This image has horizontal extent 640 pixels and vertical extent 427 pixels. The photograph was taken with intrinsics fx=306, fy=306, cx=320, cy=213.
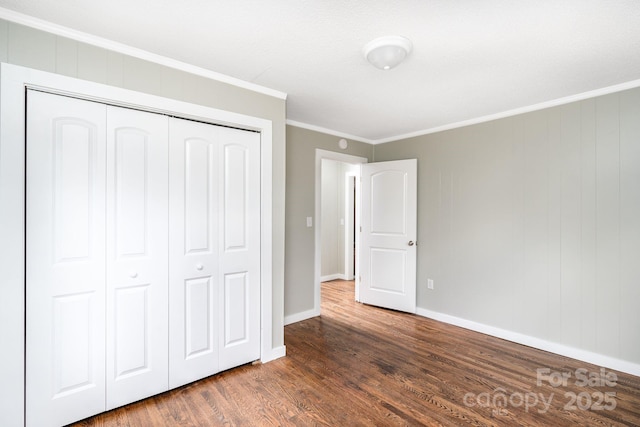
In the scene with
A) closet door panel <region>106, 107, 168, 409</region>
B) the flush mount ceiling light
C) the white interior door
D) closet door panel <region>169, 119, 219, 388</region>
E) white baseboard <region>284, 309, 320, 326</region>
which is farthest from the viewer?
the white interior door

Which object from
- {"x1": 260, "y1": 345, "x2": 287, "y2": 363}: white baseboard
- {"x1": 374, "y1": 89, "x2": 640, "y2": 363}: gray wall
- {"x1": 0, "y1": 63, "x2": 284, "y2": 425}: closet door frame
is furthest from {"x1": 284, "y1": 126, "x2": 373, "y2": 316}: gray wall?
{"x1": 0, "y1": 63, "x2": 284, "y2": 425}: closet door frame

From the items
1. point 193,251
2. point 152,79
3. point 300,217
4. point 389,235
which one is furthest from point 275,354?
point 152,79

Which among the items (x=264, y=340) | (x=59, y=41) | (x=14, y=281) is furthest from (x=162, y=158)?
(x=264, y=340)

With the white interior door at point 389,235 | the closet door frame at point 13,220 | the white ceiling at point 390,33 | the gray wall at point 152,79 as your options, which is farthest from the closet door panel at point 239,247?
the white interior door at point 389,235

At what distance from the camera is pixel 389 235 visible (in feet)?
13.7

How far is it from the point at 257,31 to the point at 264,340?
2.35 m

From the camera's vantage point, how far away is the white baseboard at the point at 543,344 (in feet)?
8.38

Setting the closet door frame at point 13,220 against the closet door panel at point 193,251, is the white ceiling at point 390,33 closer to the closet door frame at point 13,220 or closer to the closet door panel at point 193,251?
the closet door frame at point 13,220

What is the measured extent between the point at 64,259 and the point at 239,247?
1118 mm

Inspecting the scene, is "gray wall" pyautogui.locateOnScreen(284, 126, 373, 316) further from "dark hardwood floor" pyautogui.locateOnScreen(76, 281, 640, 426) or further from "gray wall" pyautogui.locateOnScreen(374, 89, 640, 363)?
"gray wall" pyautogui.locateOnScreen(374, 89, 640, 363)

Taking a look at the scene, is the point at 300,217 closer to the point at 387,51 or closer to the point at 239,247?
the point at 239,247

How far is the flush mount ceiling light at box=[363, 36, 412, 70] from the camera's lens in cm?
188

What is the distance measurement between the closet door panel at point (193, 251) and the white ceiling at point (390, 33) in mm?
610

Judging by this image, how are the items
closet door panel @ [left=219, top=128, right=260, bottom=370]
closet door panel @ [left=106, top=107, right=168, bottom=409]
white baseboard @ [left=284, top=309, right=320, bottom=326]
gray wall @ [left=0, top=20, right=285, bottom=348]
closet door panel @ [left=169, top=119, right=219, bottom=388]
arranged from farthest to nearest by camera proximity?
white baseboard @ [left=284, top=309, right=320, bottom=326]
closet door panel @ [left=219, top=128, right=260, bottom=370]
closet door panel @ [left=169, top=119, right=219, bottom=388]
closet door panel @ [left=106, top=107, right=168, bottom=409]
gray wall @ [left=0, top=20, right=285, bottom=348]
